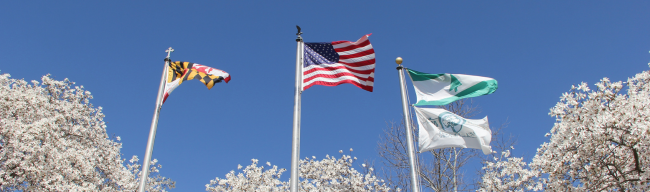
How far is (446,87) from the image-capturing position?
10852 millimetres

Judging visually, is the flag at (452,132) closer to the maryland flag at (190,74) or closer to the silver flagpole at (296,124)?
the silver flagpole at (296,124)

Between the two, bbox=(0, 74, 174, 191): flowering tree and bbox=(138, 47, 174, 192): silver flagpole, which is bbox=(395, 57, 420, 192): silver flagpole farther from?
bbox=(0, 74, 174, 191): flowering tree

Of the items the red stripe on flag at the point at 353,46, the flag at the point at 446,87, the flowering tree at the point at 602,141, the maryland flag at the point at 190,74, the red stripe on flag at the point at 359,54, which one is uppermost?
the maryland flag at the point at 190,74

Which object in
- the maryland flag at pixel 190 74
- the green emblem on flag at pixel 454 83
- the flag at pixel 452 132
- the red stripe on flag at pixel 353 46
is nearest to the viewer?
the flag at pixel 452 132

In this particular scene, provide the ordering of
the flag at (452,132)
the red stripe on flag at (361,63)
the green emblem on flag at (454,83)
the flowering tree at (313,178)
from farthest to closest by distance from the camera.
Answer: the flowering tree at (313,178), the green emblem on flag at (454,83), the red stripe on flag at (361,63), the flag at (452,132)

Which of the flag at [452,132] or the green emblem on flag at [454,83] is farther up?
the green emblem on flag at [454,83]

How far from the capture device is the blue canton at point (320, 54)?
10.4 m

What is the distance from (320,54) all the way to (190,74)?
4.57 meters

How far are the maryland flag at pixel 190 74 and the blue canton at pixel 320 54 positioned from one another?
323 centimetres

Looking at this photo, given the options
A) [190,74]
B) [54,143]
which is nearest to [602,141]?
[190,74]

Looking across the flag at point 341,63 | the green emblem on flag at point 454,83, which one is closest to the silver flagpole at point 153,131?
the flag at point 341,63

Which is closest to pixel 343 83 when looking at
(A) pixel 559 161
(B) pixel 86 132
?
(A) pixel 559 161

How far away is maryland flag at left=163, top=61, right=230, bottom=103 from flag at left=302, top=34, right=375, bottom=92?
336 cm

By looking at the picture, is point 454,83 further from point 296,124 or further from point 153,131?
point 153,131
